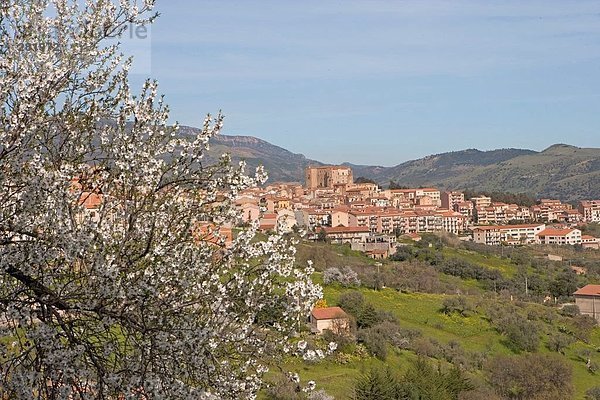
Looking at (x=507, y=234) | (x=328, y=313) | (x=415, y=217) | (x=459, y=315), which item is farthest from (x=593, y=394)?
(x=507, y=234)

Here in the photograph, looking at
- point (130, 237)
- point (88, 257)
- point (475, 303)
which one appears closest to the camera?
point (88, 257)

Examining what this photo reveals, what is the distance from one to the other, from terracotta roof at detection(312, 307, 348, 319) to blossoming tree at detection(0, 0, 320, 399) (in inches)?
1184

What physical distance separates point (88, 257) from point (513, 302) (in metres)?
52.6

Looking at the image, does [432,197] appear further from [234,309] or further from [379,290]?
[234,309]

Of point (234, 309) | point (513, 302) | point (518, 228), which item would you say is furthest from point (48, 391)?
point (518, 228)

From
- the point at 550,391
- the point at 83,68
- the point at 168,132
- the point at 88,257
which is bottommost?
the point at 550,391

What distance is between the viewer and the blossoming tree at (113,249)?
555 cm

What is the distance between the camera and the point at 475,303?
50.4m

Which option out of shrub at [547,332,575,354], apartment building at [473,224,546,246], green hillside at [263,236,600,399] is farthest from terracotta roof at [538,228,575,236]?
shrub at [547,332,575,354]

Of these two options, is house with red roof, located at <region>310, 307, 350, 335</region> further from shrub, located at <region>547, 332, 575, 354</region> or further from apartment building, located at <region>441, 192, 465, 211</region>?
apartment building, located at <region>441, 192, 465, 211</region>

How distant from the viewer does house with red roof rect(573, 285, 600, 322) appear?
55.1 metres

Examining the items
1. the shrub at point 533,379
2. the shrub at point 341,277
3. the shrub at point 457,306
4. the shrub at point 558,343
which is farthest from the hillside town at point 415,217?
the shrub at point 533,379

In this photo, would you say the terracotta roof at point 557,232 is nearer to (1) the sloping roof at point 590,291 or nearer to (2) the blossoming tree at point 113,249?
(1) the sloping roof at point 590,291

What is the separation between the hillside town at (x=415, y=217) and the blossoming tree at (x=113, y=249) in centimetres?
5257
